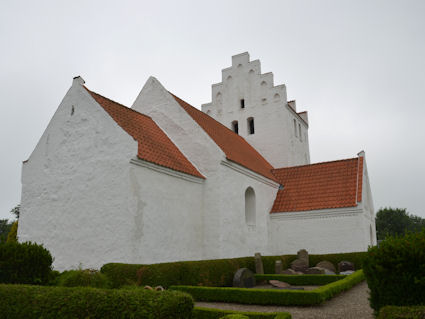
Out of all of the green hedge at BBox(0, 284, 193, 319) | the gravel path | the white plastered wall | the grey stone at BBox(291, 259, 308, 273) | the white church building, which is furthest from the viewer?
the grey stone at BBox(291, 259, 308, 273)

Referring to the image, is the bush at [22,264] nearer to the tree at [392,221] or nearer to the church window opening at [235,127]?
the church window opening at [235,127]

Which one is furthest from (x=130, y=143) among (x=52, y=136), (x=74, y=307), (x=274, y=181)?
(x=274, y=181)

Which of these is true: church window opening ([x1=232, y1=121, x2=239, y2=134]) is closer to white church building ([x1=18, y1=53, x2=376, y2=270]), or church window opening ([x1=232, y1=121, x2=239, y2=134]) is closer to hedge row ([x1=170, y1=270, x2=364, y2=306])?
white church building ([x1=18, y1=53, x2=376, y2=270])

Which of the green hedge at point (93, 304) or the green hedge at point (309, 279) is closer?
the green hedge at point (93, 304)

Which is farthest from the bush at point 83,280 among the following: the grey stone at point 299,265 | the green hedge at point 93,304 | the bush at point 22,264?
the grey stone at point 299,265

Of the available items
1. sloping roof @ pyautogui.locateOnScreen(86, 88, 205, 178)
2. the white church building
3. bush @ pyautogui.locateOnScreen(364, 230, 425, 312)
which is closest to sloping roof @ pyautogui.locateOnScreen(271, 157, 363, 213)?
the white church building

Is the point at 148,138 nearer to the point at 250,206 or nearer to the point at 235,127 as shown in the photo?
the point at 250,206

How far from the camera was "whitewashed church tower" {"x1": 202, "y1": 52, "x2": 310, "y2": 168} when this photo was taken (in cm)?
2142

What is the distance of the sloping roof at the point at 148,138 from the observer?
36.3ft

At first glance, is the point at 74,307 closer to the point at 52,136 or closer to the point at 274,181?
the point at 52,136

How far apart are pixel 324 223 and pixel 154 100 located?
8.97 metres

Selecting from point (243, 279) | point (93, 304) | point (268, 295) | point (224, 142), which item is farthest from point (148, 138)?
point (93, 304)

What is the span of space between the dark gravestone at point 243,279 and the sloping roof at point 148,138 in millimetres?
3785

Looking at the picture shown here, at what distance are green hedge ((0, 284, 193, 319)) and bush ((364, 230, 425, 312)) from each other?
2719mm
